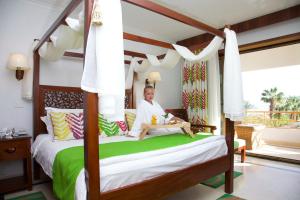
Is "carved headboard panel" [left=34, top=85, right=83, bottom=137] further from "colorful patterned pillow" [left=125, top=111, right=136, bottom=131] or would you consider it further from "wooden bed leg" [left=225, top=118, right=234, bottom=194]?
"wooden bed leg" [left=225, top=118, right=234, bottom=194]

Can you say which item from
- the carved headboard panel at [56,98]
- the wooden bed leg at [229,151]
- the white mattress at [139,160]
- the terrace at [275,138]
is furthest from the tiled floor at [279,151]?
the carved headboard panel at [56,98]

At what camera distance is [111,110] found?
→ 4.60 feet

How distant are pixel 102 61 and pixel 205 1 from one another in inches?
95.6

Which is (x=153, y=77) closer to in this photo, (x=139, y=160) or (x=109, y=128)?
(x=109, y=128)

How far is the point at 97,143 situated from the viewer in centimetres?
141

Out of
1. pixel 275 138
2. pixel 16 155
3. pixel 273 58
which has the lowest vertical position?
pixel 275 138

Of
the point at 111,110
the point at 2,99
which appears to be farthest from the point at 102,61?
the point at 2,99

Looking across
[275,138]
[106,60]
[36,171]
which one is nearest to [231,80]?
[106,60]

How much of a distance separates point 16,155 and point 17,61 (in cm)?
119

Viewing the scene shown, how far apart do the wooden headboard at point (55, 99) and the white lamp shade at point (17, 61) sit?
0.40 m

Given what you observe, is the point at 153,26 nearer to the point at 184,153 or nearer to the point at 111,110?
the point at 184,153

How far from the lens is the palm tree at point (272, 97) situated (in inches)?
302

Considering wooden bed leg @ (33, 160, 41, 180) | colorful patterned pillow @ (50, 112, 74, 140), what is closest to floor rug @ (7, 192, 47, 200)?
wooden bed leg @ (33, 160, 41, 180)

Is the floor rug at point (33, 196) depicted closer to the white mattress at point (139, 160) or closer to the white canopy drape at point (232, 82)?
the white mattress at point (139, 160)
